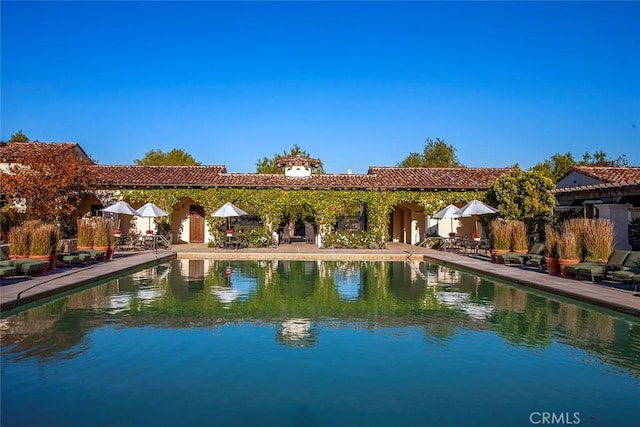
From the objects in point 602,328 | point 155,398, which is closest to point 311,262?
point 602,328

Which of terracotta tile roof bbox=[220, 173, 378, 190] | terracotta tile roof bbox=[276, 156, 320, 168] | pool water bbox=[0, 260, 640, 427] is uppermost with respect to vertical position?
terracotta tile roof bbox=[276, 156, 320, 168]

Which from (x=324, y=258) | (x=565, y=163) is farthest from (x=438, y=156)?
(x=324, y=258)

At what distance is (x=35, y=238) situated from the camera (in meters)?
12.1

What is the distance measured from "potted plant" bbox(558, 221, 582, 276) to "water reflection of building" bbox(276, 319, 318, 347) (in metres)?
7.33

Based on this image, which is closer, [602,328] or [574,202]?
[602,328]

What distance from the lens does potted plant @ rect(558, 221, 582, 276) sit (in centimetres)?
1212

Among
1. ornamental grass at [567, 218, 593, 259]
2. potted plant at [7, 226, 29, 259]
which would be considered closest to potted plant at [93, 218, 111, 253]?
potted plant at [7, 226, 29, 259]

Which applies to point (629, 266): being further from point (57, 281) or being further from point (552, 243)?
point (57, 281)

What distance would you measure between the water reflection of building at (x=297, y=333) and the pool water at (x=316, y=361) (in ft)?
0.09

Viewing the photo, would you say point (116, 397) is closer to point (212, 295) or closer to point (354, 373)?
point (354, 373)

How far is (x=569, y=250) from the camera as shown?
12.1 metres

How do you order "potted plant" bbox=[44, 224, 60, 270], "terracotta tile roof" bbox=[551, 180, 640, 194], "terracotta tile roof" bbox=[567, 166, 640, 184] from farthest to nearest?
"terracotta tile roof" bbox=[567, 166, 640, 184] < "terracotta tile roof" bbox=[551, 180, 640, 194] < "potted plant" bbox=[44, 224, 60, 270]

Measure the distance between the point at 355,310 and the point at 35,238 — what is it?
319 inches

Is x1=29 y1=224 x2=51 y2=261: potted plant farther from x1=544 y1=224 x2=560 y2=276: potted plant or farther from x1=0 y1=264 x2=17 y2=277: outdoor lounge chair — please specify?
x1=544 y1=224 x2=560 y2=276: potted plant
